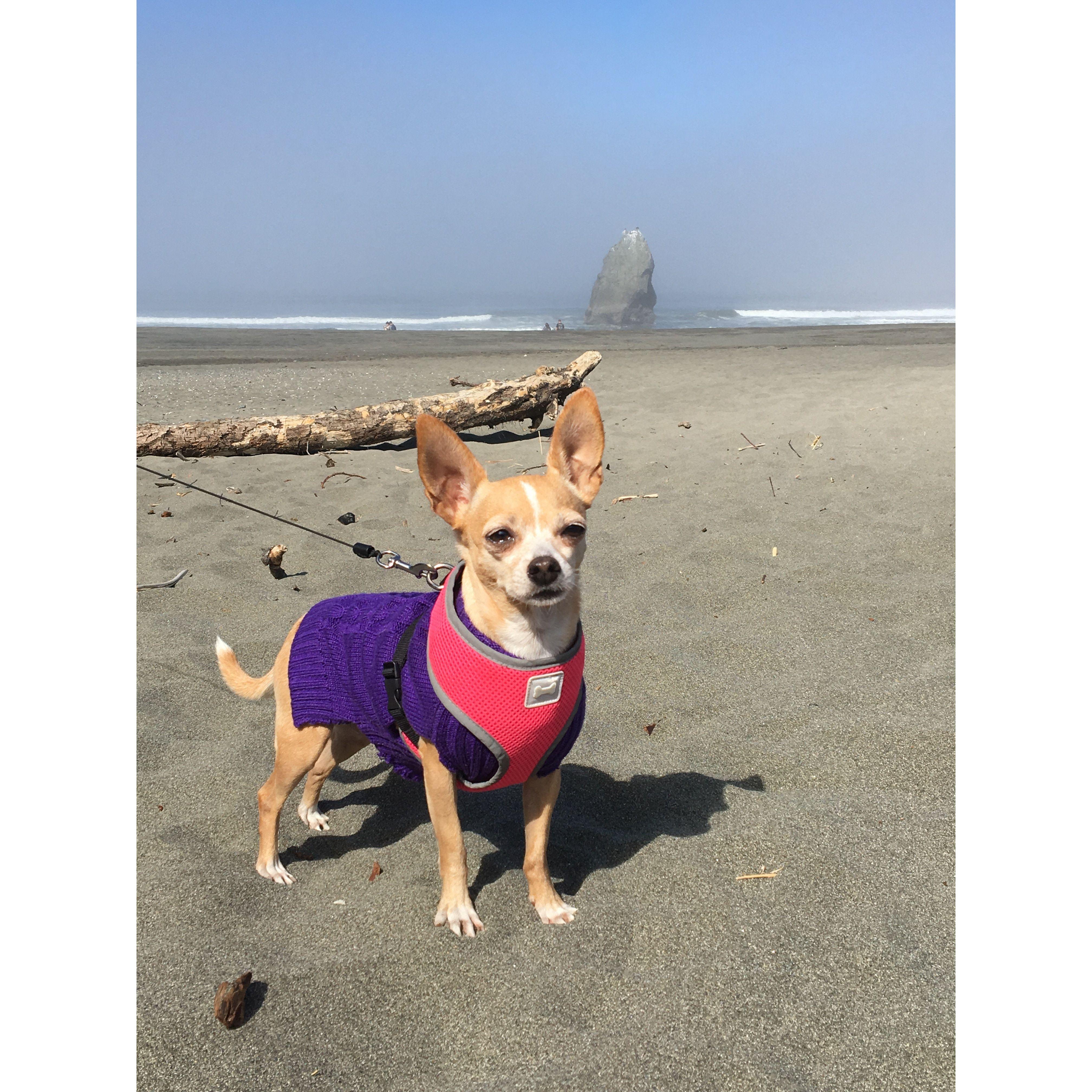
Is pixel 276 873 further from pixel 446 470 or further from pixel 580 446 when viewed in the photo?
pixel 580 446

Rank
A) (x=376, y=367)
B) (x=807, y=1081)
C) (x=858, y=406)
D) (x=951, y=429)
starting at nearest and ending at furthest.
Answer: (x=807, y=1081), (x=951, y=429), (x=858, y=406), (x=376, y=367)

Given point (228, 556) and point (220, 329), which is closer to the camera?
point (228, 556)

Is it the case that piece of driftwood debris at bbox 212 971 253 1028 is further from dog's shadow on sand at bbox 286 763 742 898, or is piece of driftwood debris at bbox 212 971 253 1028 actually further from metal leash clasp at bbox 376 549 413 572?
metal leash clasp at bbox 376 549 413 572

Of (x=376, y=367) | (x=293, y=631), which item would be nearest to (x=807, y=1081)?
(x=293, y=631)

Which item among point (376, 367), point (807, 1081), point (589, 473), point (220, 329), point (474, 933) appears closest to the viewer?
point (807, 1081)

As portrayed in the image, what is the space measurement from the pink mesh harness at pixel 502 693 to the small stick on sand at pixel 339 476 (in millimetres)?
4914

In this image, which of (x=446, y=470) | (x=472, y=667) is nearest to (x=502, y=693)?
(x=472, y=667)

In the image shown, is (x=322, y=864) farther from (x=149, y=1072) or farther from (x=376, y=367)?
(x=376, y=367)

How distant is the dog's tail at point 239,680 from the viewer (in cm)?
344

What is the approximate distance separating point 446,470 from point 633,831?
1550mm

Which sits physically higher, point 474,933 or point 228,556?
point 228,556

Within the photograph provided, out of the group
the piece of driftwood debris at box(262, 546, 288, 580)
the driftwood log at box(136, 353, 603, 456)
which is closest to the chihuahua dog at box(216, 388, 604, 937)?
the piece of driftwood debris at box(262, 546, 288, 580)

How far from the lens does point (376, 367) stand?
44.0 feet

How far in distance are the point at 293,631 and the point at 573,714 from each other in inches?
43.9
